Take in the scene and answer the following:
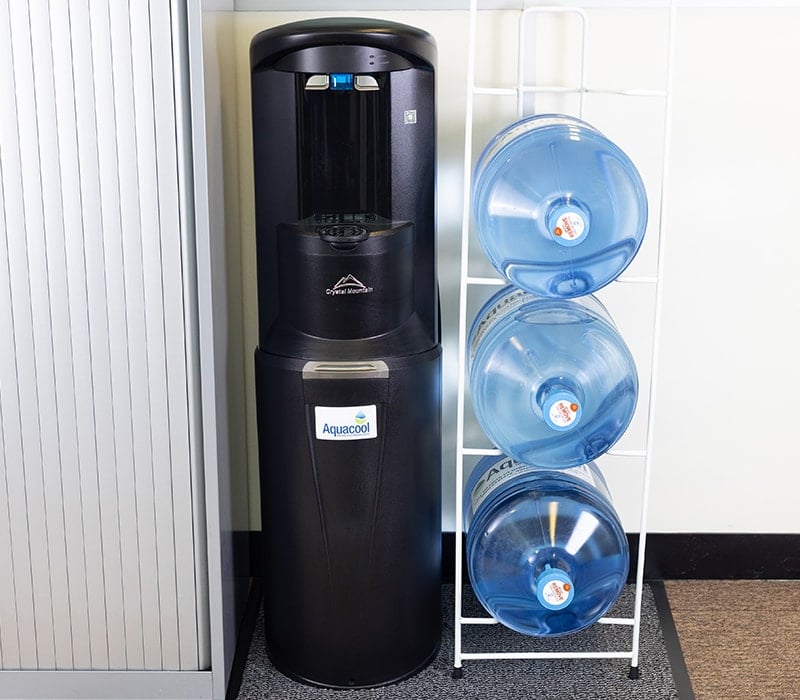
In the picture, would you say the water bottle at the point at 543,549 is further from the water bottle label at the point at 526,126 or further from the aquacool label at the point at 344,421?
the water bottle label at the point at 526,126

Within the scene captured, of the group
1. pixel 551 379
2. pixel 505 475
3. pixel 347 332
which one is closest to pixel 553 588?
pixel 505 475

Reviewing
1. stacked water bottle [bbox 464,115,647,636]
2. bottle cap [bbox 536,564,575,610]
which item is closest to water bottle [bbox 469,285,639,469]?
stacked water bottle [bbox 464,115,647,636]

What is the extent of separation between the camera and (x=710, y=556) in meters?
2.65

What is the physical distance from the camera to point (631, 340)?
8.23 ft

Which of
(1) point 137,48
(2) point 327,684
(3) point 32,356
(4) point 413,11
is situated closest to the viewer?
(1) point 137,48

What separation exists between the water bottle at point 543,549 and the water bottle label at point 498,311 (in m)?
0.30

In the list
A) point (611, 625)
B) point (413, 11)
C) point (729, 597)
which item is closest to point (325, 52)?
point (413, 11)

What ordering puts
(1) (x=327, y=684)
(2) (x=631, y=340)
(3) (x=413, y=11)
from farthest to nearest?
(2) (x=631, y=340) < (3) (x=413, y=11) < (1) (x=327, y=684)

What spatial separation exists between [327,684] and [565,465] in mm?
704

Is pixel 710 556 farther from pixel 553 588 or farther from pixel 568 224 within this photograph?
pixel 568 224

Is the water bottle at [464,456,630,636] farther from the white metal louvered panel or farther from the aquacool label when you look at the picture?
the white metal louvered panel

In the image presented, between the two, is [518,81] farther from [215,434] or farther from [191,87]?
[215,434]

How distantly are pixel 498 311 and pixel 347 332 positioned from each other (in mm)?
350

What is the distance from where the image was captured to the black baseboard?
264cm
